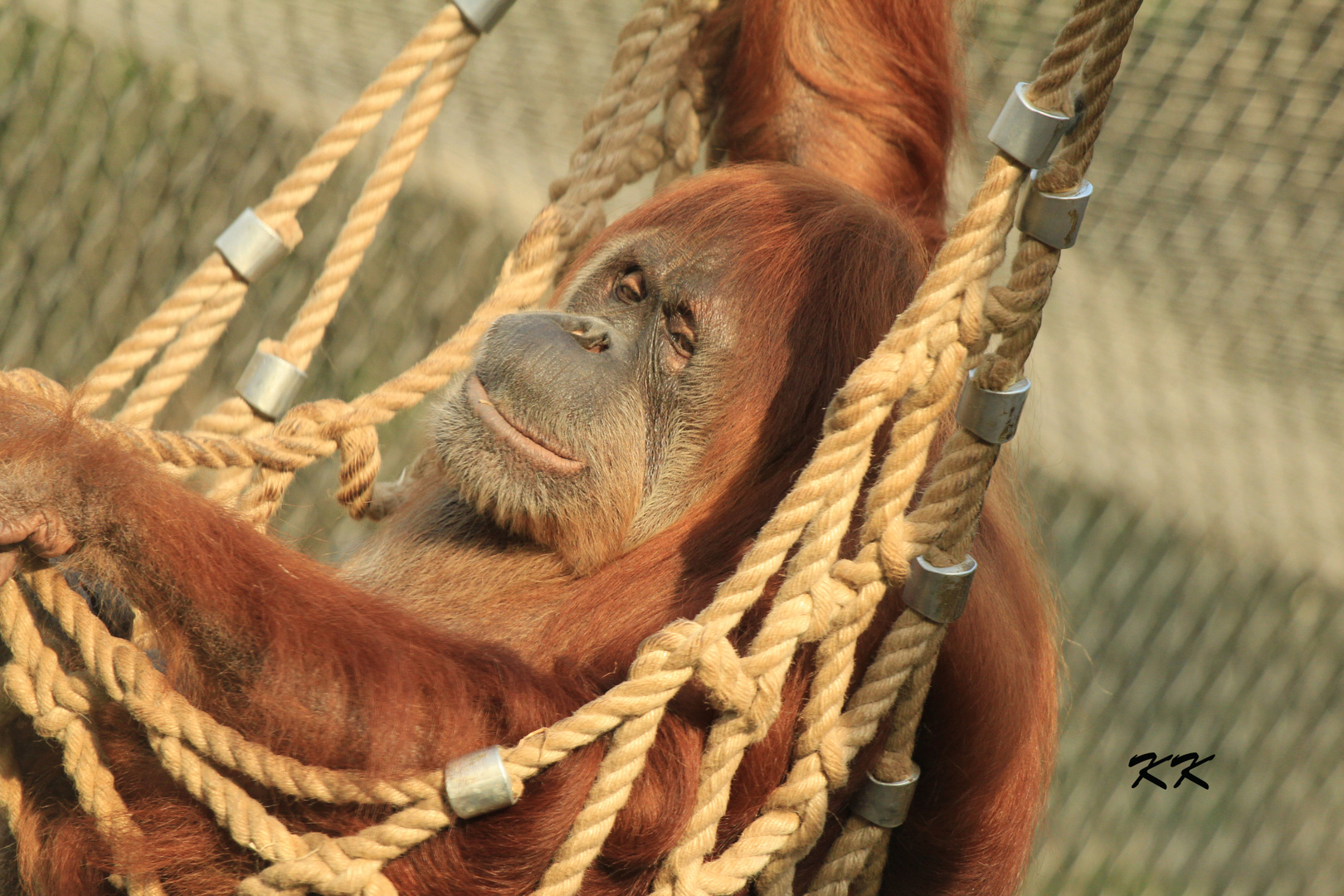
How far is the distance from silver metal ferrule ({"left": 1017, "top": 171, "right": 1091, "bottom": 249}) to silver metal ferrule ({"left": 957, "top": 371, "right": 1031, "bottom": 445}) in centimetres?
20

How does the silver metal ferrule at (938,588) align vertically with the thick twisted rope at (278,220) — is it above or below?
Result: below

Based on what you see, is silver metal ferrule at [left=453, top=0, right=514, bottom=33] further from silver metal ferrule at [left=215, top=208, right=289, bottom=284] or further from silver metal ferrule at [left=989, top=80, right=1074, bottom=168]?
silver metal ferrule at [left=989, top=80, right=1074, bottom=168]

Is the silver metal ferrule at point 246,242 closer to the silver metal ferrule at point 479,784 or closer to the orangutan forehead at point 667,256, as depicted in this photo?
the orangutan forehead at point 667,256

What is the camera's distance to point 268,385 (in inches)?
92.1

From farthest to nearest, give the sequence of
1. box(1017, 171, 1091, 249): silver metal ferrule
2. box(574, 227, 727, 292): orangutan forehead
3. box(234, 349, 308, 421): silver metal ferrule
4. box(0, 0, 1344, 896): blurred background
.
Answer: box(0, 0, 1344, 896): blurred background
box(234, 349, 308, 421): silver metal ferrule
box(574, 227, 727, 292): orangutan forehead
box(1017, 171, 1091, 249): silver metal ferrule

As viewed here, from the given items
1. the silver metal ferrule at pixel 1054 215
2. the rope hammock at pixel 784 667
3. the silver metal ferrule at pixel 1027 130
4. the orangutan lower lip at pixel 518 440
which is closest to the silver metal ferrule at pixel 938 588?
the rope hammock at pixel 784 667

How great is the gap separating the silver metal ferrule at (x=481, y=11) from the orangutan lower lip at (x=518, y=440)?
93 cm

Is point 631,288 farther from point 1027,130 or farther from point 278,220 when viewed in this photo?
point 1027,130

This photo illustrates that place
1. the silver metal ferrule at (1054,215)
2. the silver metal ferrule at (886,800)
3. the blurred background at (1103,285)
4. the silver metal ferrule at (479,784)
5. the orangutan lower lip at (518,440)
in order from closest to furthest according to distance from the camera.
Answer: the silver metal ferrule at (479,784) → the silver metal ferrule at (1054,215) → the silver metal ferrule at (886,800) → the orangutan lower lip at (518,440) → the blurred background at (1103,285)

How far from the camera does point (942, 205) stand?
276 cm

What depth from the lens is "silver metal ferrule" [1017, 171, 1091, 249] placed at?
1.47 meters

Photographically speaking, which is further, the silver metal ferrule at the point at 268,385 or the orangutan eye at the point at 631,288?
the silver metal ferrule at the point at 268,385

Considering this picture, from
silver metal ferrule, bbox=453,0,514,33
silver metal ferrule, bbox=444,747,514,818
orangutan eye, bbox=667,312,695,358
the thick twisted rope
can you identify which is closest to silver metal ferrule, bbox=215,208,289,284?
the thick twisted rope

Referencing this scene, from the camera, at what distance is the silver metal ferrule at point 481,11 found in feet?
7.98
